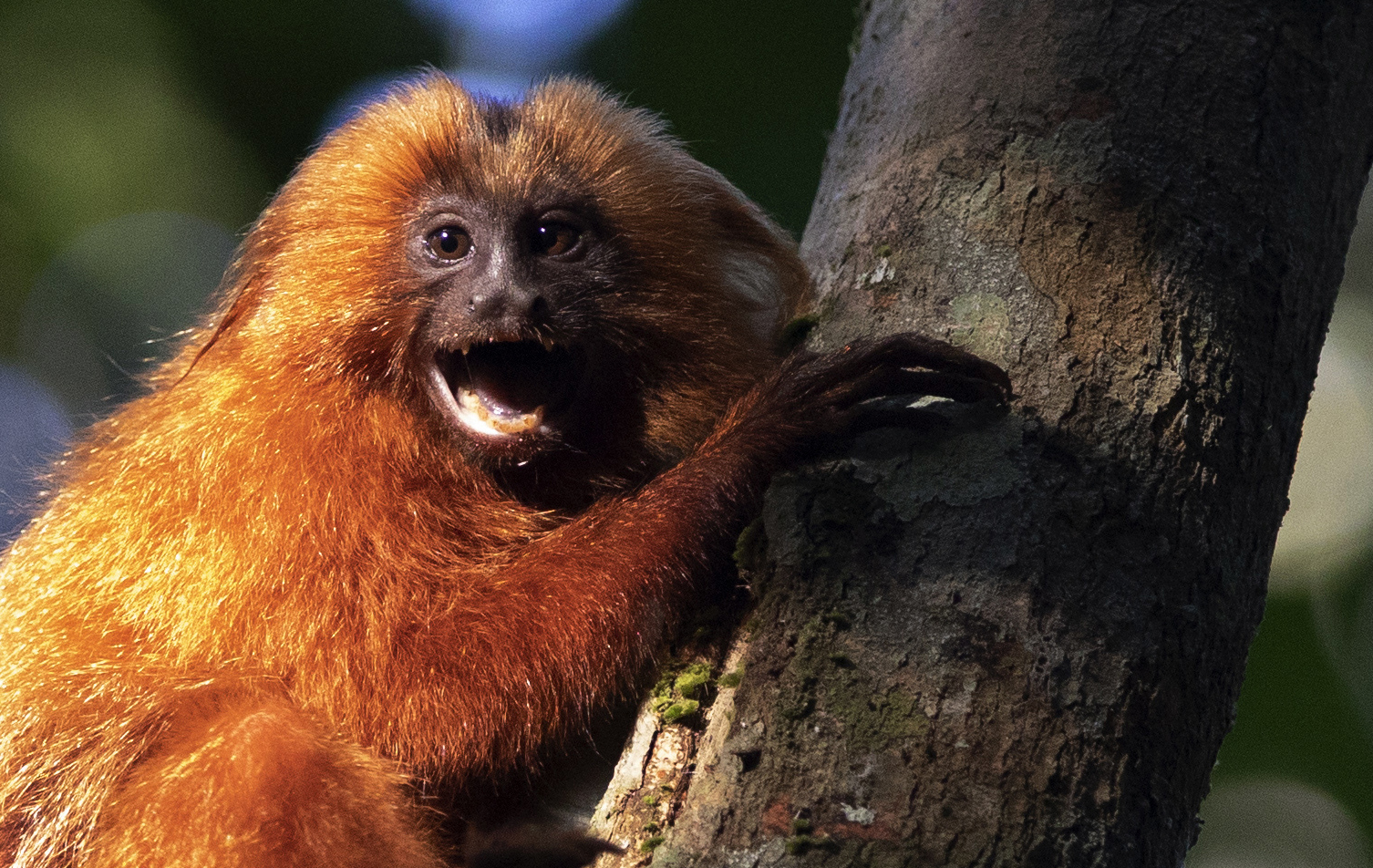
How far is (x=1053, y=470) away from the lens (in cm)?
227

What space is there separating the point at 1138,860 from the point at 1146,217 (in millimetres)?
1333

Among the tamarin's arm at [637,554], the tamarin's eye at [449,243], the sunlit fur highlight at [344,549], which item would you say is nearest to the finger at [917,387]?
the tamarin's arm at [637,554]

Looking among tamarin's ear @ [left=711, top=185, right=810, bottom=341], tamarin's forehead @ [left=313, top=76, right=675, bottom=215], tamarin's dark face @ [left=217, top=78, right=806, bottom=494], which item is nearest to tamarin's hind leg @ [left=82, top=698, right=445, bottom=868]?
tamarin's dark face @ [left=217, top=78, right=806, bottom=494]

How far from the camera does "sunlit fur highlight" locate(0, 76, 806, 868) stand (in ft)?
9.51

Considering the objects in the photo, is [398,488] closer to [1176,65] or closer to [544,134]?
[544,134]

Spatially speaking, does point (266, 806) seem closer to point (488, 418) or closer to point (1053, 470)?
point (488, 418)

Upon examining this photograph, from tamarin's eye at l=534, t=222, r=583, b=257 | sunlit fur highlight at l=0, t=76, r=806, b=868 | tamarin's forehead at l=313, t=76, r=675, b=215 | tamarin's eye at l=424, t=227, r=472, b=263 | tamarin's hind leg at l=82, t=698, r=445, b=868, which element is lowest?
tamarin's hind leg at l=82, t=698, r=445, b=868

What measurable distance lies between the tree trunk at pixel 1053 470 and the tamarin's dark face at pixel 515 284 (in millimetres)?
842

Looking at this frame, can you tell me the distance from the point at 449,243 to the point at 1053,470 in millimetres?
2113

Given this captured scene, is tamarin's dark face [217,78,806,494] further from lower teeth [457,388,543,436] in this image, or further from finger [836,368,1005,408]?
finger [836,368,1005,408]

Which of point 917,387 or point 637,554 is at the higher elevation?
point 917,387

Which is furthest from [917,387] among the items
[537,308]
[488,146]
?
[488,146]

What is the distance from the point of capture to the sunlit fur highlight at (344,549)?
2898 millimetres

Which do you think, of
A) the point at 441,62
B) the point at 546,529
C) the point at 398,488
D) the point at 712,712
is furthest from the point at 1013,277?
the point at 441,62
